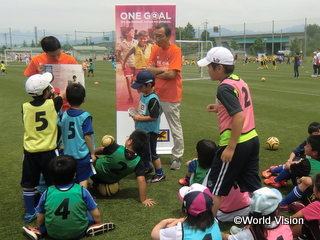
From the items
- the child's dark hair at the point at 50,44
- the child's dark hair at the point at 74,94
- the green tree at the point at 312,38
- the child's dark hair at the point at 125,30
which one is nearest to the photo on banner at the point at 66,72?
the child's dark hair at the point at 50,44

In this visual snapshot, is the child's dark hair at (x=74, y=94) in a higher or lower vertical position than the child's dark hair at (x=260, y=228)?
higher

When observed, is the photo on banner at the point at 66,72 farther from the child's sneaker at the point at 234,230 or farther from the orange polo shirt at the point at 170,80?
the child's sneaker at the point at 234,230

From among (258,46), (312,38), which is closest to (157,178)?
(312,38)

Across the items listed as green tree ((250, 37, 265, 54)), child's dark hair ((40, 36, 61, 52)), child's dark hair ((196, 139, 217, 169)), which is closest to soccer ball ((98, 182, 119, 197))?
child's dark hair ((196, 139, 217, 169))

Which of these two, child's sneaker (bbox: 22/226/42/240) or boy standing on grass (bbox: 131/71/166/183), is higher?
boy standing on grass (bbox: 131/71/166/183)

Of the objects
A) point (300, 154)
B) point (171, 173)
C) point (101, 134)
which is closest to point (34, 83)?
point (171, 173)

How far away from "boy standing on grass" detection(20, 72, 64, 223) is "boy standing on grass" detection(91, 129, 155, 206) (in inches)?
30.0

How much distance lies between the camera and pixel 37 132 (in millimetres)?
3949

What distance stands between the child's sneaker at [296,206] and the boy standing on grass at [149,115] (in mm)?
1961

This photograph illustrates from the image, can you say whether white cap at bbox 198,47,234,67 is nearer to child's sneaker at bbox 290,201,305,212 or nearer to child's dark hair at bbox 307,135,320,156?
child's dark hair at bbox 307,135,320,156

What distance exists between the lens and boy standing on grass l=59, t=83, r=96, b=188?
4.11 meters

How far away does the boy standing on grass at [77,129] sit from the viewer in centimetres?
411

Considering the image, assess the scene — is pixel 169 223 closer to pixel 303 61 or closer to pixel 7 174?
pixel 7 174

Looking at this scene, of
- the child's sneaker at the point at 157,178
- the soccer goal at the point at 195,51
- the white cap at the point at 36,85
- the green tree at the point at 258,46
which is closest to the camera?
the white cap at the point at 36,85
